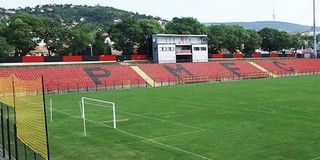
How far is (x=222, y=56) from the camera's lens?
7656 cm

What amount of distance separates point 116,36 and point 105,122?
2305 inches

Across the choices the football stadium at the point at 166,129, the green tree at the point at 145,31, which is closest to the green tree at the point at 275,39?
the green tree at the point at 145,31

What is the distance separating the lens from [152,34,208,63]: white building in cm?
6325

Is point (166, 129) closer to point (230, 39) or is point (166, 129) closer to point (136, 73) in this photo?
point (136, 73)

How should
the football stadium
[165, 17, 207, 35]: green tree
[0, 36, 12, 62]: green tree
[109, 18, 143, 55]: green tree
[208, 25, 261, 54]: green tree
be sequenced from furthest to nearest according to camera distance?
[208, 25, 261, 54]: green tree → [165, 17, 207, 35]: green tree → [109, 18, 143, 55]: green tree → [0, 36, 12, 62]: green tree → the football stadium

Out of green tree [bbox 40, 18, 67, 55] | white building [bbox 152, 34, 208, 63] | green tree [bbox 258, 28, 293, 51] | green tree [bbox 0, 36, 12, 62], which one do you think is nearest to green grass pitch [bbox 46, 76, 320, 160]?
green tree [bbox 0, 36, 12, 62]

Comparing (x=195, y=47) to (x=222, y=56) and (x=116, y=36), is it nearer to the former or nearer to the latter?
(x=222, y=56)

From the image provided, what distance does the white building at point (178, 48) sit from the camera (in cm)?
6325

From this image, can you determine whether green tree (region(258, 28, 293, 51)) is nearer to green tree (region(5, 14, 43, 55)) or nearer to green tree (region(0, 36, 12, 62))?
green tree (region(5, 14, 43, 55))

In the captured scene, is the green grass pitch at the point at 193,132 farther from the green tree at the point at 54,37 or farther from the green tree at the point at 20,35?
the green tree at the point at 54,37

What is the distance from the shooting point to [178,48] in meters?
65.7

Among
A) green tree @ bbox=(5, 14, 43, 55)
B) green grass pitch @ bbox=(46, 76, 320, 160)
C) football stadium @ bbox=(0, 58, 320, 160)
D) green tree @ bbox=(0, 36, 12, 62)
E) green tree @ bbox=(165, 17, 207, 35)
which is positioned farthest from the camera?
green tree @ bbox=(165, 17, 207, 35)

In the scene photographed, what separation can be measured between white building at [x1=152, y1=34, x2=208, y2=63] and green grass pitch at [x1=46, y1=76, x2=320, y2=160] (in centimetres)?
3502

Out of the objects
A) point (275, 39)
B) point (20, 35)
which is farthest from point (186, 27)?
point (275, 39)
